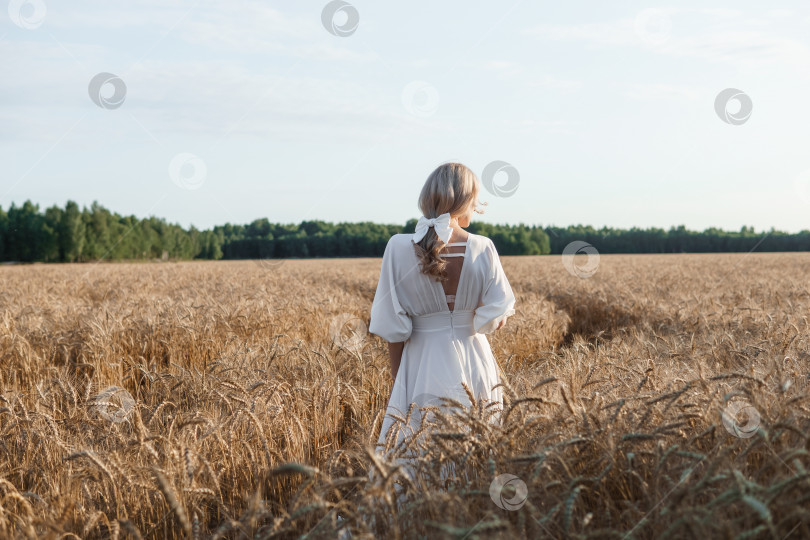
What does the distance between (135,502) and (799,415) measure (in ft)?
8.27

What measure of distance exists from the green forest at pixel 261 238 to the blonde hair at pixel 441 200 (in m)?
69.4

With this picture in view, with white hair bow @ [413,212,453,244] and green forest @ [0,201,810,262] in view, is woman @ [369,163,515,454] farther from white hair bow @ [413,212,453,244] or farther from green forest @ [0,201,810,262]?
green forest @ [0,201,810,262]

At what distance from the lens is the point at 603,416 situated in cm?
215

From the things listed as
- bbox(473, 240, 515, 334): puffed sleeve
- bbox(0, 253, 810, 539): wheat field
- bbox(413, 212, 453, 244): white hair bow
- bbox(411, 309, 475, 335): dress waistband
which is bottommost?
bbox(0, 253, 810, 539): wheat field

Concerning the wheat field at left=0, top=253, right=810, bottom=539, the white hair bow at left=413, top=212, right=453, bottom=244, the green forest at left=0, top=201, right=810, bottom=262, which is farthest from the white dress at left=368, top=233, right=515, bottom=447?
the green forest at left=0, top=201, right=810, bottom=262

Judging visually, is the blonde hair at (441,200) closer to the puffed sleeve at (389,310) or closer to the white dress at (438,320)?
the white dress at (438,320)

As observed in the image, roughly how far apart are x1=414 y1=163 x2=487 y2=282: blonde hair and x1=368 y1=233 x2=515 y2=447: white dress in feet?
0.31

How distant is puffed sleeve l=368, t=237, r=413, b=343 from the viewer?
324 cm

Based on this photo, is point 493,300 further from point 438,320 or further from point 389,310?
point 389,310

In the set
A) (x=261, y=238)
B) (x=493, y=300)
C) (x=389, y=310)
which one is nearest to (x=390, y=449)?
(x=389, y=310)

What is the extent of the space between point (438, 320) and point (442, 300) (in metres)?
0.15

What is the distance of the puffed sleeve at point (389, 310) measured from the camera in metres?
3.24

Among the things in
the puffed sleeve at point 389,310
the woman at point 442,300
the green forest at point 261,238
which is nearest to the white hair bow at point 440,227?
the woman at point 442,300

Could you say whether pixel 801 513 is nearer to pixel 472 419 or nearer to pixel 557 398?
pixel 472 419
